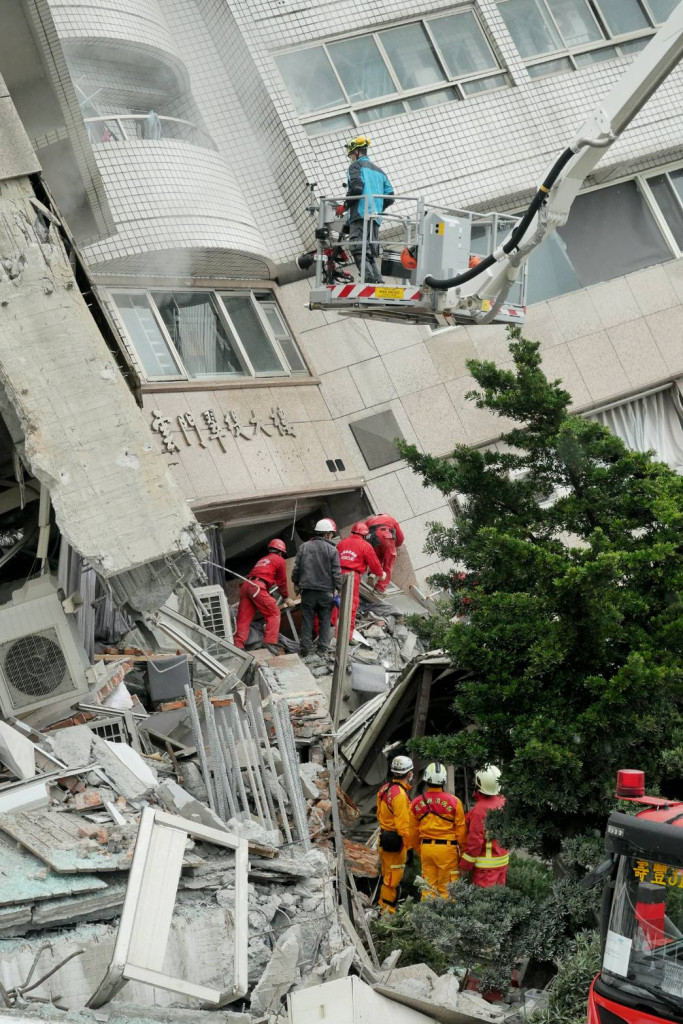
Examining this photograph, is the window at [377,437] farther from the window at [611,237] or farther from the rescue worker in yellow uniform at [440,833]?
the rescue worker in yellow uniform at [440,833]

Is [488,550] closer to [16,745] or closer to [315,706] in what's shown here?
[315,706]

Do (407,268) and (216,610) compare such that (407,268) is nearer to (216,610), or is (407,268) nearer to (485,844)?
(216,610)

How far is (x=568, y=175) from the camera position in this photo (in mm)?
10406

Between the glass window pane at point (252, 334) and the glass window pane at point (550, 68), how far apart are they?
5.65 meters

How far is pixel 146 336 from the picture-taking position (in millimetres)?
15133

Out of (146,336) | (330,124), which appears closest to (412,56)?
(330,124)

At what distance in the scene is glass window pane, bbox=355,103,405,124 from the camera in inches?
672

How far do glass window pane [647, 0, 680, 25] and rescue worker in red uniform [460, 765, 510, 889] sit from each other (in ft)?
44.2

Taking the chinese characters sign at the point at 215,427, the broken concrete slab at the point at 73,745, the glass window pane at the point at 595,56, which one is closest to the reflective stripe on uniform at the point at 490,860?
the broken concrete slab at the point at 73,745

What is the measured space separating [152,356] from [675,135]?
864 centimetres

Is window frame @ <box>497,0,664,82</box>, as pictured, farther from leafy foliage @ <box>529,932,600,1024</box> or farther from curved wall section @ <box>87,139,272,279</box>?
leafy foliage @ <box>529,932,600,1024</box>

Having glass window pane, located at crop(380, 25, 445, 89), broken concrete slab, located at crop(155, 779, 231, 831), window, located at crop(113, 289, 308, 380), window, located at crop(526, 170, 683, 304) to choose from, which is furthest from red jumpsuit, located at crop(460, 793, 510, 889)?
glass window pane, located at crop(380, 25, 445, 89)

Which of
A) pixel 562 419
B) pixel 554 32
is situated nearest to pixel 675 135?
pixel 554 32

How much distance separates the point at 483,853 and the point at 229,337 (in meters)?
8.66
